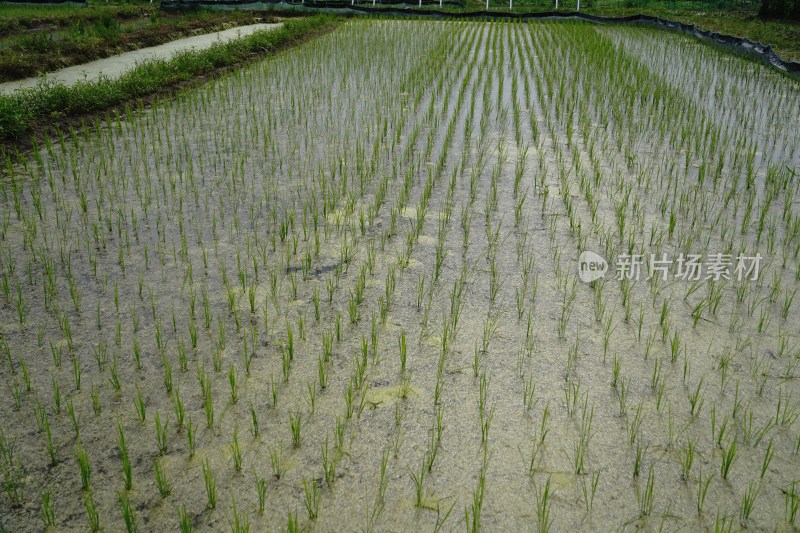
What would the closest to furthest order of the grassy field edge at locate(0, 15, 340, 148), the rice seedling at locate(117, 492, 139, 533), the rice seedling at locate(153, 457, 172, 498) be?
the rice seedling at locate(117, 492, 139, 533)
the rice seedling at locate(153, 457, 172, 498)
the grassy field edge at locate(0, 15, 340, 148)

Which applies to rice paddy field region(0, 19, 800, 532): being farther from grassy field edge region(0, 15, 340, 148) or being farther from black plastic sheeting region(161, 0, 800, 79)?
black plastic sheeting region(161, 0, 800, 79)

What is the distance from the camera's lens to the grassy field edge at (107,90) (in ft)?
16.4

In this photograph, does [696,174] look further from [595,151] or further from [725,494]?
[725,494]

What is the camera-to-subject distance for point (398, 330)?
261 cm

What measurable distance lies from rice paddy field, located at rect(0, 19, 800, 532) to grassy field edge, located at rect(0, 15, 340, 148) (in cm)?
43

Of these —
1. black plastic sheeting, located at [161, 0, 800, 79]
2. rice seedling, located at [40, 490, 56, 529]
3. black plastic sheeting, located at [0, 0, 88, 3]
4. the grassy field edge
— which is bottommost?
rice seedling, located at [40, 490, 56, 529]

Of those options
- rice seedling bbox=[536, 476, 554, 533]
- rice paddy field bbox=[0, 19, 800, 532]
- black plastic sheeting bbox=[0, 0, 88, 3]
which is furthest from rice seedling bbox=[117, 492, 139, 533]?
black plastic sheeting bbox=[0, 0, 88, 3]

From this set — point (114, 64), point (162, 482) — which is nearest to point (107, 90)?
point (114, 64)

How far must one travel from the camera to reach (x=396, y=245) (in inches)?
132

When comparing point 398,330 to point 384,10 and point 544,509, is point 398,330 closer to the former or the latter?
point 544,509

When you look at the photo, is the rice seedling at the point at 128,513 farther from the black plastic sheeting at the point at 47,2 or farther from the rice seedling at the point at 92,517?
the black plastic sheeting at the point at 47,2

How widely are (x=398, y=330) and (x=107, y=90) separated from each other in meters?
4.57

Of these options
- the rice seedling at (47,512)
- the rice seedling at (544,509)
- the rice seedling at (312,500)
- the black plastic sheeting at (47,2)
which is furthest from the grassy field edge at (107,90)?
the black plastic sheeting at (47,2)

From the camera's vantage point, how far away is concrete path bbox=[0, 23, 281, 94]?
698 centimetres
